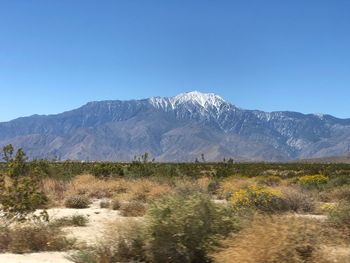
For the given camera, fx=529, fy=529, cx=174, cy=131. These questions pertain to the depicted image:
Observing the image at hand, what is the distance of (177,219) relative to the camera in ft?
31.6

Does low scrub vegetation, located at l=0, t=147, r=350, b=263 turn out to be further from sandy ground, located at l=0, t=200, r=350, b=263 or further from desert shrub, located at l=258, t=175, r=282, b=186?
desert shrub, located at l=258, t=175, r=282, b=186

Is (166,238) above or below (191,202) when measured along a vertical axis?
below

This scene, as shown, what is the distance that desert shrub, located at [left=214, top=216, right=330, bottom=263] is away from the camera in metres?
7.90

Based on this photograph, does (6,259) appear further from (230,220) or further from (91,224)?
(91,224)

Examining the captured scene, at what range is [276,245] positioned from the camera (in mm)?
7945

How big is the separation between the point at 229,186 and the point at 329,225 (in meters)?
12.0

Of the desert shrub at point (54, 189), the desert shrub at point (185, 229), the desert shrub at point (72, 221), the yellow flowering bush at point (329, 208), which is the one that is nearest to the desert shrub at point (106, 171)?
the desert shrub at point (54, 189)

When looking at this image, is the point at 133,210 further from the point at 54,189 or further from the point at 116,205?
the point at 54,189

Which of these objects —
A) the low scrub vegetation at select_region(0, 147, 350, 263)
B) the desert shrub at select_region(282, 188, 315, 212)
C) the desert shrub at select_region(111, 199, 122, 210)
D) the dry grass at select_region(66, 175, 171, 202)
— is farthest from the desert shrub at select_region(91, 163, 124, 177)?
the low scrub vegetation at select_region(0, 147, 350, 263)

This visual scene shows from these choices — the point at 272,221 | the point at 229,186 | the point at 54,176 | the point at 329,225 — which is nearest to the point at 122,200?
the point at 229,186

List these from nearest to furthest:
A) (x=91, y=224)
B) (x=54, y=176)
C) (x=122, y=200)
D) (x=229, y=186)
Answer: (x=91, y=224)
(x=122, y=200)
(x=229, y=186)
(x=54, y=176)

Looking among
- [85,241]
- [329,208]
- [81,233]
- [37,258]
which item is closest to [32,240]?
[37,258]

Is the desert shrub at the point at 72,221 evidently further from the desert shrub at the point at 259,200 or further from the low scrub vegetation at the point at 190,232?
the desert shrub at the point at 259,200

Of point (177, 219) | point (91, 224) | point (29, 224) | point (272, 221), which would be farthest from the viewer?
point (91, 224)
